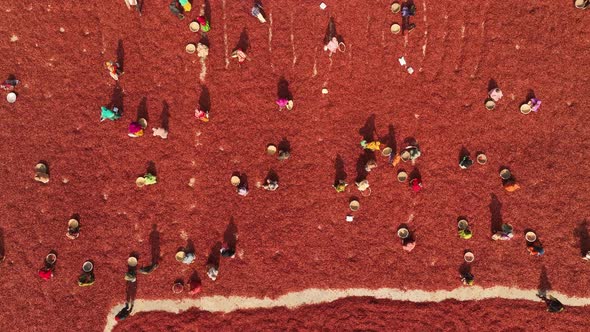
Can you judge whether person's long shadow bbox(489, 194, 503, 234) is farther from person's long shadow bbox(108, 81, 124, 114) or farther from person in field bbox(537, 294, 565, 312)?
person's long shadow bbox(108, 81, 124, 114)

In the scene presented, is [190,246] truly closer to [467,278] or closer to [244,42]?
[244,42]

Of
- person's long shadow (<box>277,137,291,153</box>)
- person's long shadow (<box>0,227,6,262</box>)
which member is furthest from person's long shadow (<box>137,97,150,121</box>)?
person's long shadow (<box>0,227,6,262</box>)

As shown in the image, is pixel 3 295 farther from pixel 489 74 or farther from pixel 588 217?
pixel 588 217

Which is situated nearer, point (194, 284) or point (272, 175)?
point (194, 284)

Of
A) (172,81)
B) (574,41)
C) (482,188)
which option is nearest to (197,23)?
(172,81)

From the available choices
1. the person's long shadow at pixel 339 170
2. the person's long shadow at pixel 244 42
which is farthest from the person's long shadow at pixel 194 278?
the person's long shadow at pixel 244 42

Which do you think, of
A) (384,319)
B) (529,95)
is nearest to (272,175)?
(384,319)
